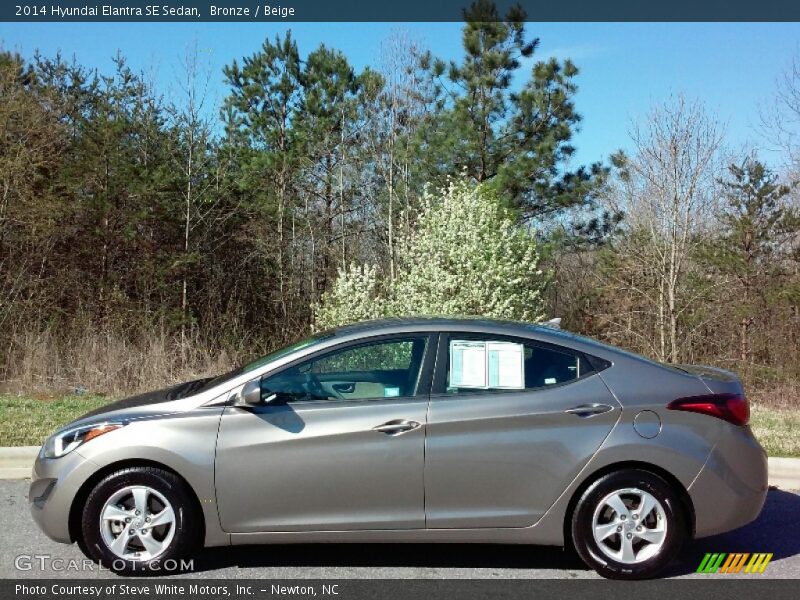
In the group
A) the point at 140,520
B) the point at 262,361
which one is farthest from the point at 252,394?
the point at 140,520

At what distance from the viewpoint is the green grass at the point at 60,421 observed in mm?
7820

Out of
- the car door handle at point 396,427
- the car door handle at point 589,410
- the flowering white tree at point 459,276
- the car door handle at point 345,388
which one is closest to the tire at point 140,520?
the car door handle at point 345,388

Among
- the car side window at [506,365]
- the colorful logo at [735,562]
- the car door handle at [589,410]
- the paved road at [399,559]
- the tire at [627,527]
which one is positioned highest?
the car side window at [506,365]

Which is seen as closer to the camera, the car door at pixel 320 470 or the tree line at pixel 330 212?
the car door at pixel 320 470

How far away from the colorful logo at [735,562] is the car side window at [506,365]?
1423 mm

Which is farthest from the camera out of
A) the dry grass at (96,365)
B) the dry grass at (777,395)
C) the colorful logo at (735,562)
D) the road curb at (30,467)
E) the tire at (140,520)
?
the dry grass at (777,395)

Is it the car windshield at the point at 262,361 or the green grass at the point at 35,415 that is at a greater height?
the car windshield at the point at 262,361

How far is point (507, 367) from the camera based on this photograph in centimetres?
466

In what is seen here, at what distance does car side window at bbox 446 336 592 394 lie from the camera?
15.1 feet

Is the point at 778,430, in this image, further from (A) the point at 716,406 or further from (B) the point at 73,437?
(B) the point at 73,437

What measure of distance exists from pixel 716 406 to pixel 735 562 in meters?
1.05

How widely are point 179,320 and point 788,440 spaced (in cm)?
1469
